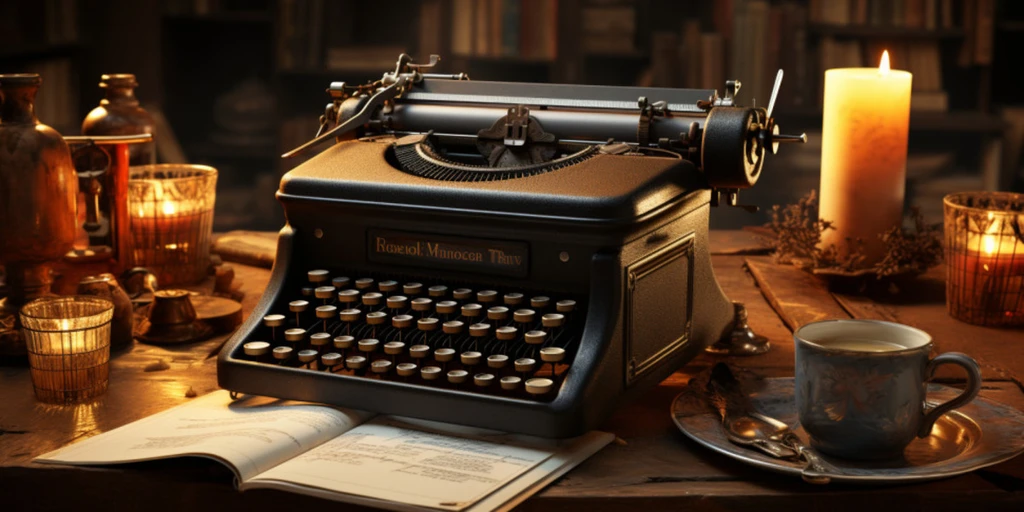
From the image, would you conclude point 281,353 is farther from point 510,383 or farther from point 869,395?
point 869,395

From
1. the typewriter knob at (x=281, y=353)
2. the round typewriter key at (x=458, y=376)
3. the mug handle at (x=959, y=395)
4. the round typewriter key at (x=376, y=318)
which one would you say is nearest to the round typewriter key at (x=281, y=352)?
the typewriter knob at (x=281, y=353)

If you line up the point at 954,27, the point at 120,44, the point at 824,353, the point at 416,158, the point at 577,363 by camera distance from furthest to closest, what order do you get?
1. the point at 120,44
2. the point at 954,27
3. the point at 416,158
4. the point at 577,363
5. the point at 824,353

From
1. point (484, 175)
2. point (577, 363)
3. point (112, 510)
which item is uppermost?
point (484, 175)

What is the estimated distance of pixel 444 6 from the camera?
423 centimetres

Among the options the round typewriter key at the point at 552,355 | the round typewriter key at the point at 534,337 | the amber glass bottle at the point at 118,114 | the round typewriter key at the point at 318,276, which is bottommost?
the round typewriter key at the point at 552,355

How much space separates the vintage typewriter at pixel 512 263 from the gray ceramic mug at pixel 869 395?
240 millimetres

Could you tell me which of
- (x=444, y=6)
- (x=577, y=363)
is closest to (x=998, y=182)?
(x=444, y=6)

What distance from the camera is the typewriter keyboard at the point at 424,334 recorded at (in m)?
1.45

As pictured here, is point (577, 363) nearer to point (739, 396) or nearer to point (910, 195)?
point (739, 396)

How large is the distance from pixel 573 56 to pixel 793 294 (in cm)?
230

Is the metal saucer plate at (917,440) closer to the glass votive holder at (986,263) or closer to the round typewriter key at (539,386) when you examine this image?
the round typewriter key at (539,386)

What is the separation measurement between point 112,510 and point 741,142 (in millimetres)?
871

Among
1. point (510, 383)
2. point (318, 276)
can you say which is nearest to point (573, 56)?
point (318, 276)

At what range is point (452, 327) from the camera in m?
1.48
